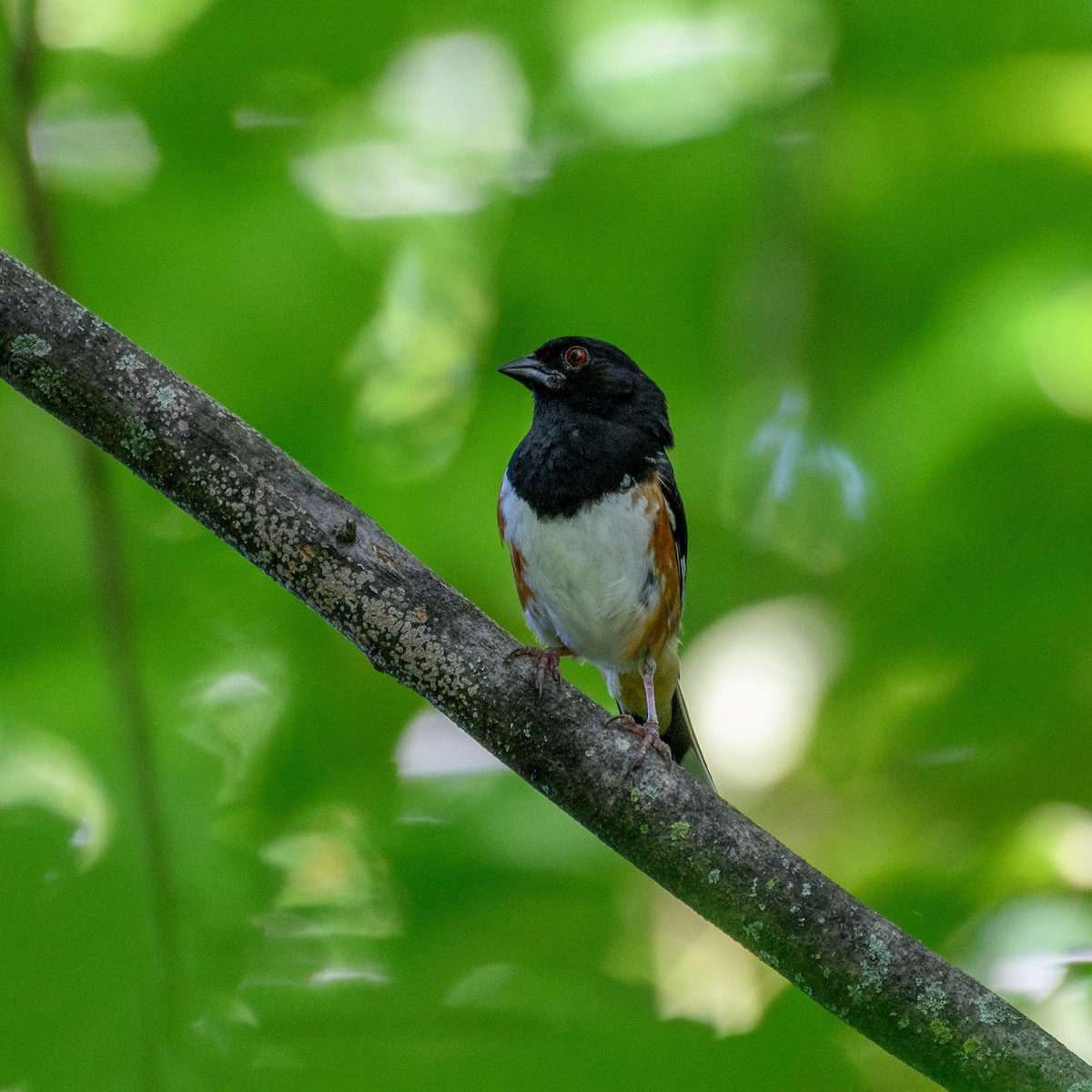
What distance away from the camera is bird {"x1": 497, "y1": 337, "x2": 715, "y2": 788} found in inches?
130

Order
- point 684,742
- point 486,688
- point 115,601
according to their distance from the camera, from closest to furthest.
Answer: point 486,688 < point 115,601 < point 684,742

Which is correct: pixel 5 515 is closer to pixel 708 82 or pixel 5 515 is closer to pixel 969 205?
pixel 708 82

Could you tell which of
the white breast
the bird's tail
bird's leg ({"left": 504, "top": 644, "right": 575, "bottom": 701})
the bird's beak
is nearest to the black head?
the bird's beak

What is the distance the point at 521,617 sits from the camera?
409 cm

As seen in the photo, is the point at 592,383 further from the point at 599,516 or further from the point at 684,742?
the point at 684,742

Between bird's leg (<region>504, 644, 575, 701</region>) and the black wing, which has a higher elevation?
the black wing

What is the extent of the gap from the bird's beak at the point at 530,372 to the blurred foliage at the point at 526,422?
1.68 feet

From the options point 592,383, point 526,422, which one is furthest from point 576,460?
point 526,422

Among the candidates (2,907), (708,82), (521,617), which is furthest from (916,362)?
(2,907)

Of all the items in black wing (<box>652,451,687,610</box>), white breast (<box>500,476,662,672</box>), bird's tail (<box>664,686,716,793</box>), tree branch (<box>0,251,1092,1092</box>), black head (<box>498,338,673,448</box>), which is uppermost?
black head (<box>498,338,673,448</box>)

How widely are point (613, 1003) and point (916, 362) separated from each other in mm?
2337

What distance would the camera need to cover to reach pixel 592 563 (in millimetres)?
3322

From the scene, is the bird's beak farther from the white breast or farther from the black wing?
the black wing

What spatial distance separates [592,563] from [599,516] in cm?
14
